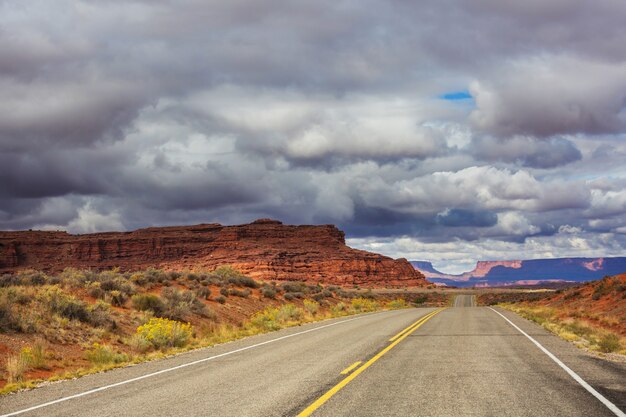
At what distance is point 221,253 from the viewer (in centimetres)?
15125

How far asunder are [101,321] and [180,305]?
585 cm

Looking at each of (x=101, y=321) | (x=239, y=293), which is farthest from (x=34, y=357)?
(x=239, y=293)

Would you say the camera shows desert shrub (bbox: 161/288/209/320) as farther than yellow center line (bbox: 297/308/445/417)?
Yes

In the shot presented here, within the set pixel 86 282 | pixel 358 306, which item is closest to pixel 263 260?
pixel 358 306

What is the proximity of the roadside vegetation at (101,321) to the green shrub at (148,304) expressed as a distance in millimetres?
43

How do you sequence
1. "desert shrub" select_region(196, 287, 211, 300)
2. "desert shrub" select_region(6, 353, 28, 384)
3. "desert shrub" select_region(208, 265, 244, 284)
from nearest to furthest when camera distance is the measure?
"desert shrub" select_region(6, 353, 28, 384) < "desert shrub" select_region(196, 287, 211, 300) < "desert shrub" select_region(208, 265, 244, 284)

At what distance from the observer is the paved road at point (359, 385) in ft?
26.9

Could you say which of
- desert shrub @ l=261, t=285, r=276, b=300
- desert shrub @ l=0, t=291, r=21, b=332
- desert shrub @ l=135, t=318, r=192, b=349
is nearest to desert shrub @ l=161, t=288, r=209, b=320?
desert shrub @ l=135, t=318, r=192, b=349

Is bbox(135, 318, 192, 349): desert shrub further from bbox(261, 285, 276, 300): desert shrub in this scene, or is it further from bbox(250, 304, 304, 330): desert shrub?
bbox(261, 285, 276, 300): desert shrub

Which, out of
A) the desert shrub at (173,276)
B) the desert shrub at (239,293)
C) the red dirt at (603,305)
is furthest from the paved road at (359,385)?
the desert shrub at (239,293)

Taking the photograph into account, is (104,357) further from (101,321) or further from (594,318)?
(594,318)

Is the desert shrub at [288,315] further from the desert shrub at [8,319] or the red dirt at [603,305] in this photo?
the red dirt at [603,305]

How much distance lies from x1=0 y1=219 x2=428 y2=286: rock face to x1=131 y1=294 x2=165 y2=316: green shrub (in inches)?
3829

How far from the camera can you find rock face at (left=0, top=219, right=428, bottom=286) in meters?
137
